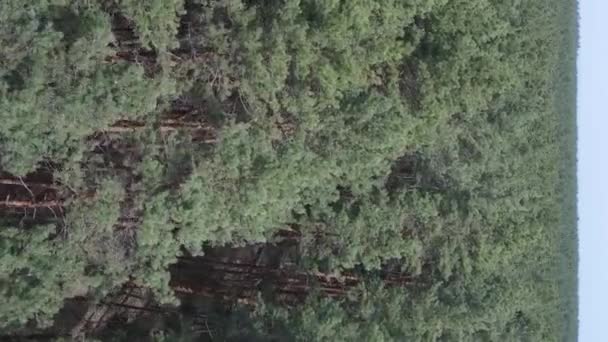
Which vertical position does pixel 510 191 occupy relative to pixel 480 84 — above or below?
below

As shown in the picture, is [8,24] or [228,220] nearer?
[8,24]

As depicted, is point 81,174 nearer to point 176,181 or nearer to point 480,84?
point 176,181

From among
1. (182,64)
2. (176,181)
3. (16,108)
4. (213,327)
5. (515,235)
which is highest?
(182,64)

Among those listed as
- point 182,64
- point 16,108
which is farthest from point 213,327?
point 16,108

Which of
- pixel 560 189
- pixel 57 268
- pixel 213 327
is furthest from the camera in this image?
pixel 560 189

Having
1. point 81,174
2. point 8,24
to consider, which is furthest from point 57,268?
point 8,24

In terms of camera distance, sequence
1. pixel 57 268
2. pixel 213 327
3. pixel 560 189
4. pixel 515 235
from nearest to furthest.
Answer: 1. pixel 57 268
2. pixel 213 327
3. pixel 515 235
4. pixel 560 189
